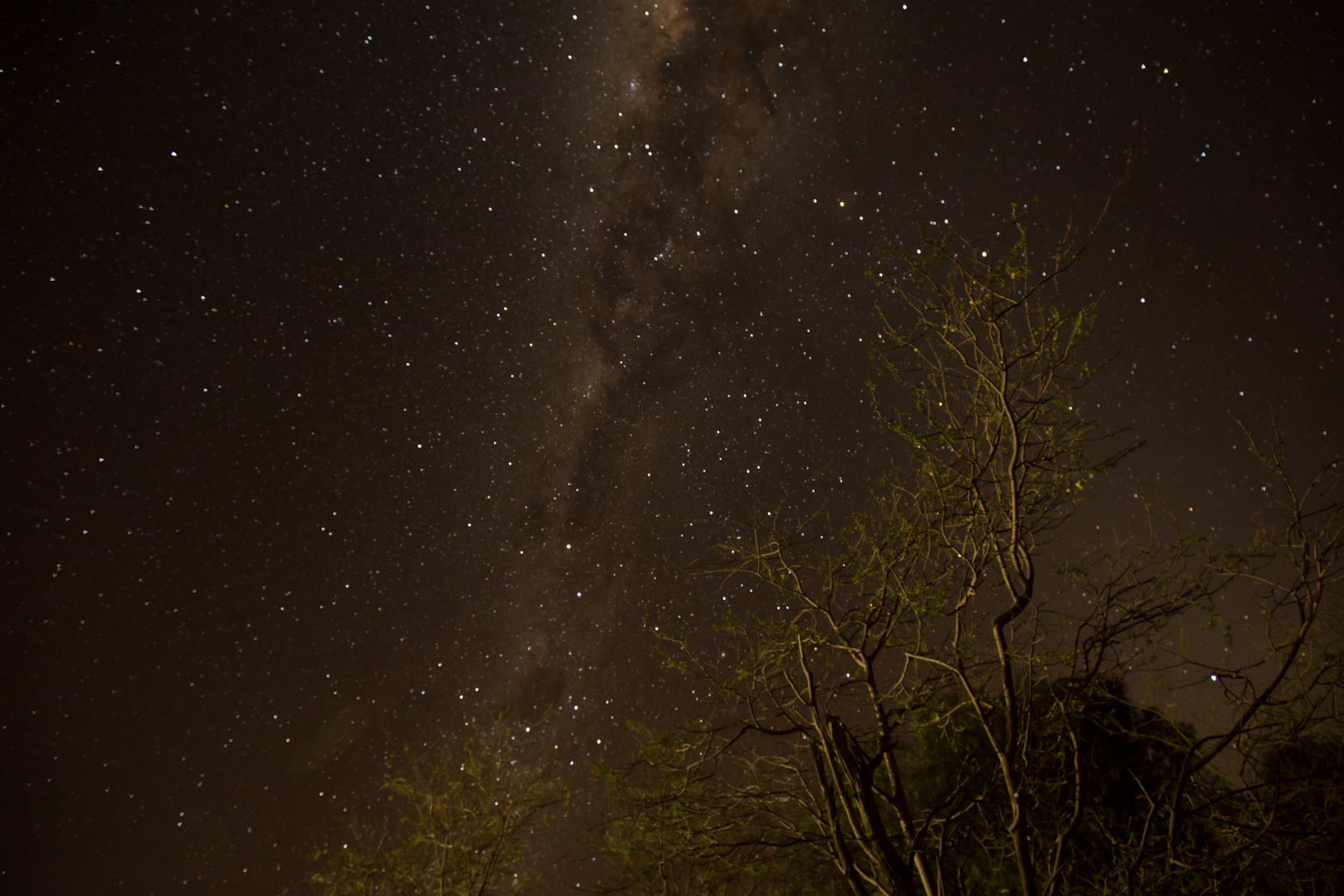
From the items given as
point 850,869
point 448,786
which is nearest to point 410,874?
point 448,786

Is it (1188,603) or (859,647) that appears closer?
(1188,603)

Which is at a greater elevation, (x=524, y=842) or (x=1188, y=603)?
(x=524, y=842)

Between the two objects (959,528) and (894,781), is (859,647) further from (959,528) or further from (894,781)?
(959,528)

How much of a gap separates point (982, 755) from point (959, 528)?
5.48m

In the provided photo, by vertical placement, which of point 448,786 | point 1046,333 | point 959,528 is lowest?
point 959,528

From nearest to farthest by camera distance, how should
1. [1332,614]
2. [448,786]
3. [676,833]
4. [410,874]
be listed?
[1332,614] → [676,833] → [410,874] → [448,786]

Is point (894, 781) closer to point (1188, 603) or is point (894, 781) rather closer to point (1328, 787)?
point (1188, 603)

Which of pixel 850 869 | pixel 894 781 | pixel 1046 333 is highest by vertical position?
pixel 1046 333

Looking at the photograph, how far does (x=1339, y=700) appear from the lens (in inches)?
110

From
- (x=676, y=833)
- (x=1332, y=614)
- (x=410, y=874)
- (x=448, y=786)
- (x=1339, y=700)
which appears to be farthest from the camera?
(x=448, y=786)

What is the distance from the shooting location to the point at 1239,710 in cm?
293

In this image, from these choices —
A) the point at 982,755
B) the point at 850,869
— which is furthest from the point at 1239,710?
the point at 982,755

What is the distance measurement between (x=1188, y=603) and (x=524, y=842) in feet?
23.1

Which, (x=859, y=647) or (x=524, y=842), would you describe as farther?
(x=524, y=842)
